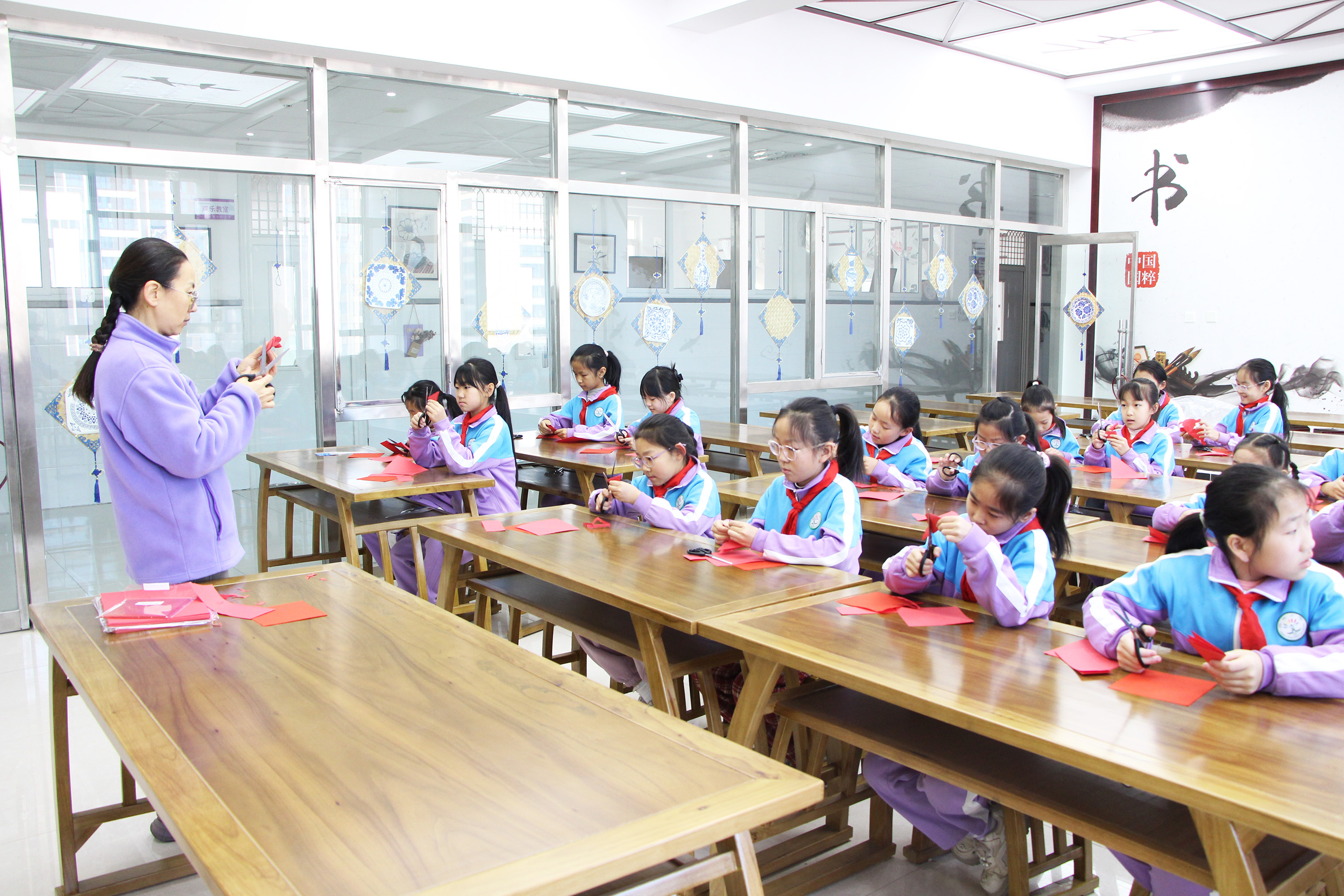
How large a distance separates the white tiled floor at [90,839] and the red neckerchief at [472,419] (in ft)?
5.40

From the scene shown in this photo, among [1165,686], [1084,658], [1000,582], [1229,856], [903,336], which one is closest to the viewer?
[1229,856]

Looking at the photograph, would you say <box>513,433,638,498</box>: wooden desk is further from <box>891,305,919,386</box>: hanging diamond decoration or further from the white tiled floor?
<box>891,305,919,386</box>: hanging diamond decoration

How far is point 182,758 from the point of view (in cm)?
133

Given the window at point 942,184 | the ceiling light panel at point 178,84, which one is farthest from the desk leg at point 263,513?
the window at point 942,184

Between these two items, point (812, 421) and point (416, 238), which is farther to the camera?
point (416, 238)

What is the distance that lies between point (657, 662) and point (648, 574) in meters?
0.25

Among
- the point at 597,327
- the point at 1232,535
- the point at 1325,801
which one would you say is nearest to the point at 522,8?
the point at 597,327

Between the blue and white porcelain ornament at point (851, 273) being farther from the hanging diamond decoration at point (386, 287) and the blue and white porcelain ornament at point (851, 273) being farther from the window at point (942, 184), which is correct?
the hanging diamond decoration at point (386, 287)

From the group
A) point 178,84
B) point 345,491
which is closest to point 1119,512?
point 345,491

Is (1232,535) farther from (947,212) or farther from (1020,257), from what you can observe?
(1020,257)

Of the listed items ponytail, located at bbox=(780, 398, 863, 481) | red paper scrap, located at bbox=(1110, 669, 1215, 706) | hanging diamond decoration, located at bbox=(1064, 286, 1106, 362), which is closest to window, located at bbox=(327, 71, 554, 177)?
ponytail, located at bbox=(780, 398, 863, 481)

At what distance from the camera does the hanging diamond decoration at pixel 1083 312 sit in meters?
8.38

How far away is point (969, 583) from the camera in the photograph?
6.73ft

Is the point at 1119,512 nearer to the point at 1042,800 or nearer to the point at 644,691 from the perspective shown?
the point at 644,691
